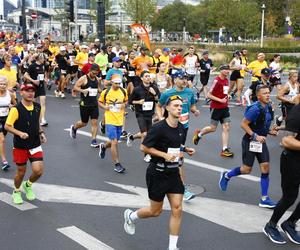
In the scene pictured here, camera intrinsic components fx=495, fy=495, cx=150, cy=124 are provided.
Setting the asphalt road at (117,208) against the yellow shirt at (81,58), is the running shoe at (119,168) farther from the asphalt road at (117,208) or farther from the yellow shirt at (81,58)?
the yellow shirt at (81,58)

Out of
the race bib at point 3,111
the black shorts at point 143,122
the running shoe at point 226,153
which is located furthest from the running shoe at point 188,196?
the race bib at point 3,111

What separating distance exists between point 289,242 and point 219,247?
811mm

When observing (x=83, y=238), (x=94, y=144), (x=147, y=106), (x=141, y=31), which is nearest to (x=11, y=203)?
(x=83, y=238)

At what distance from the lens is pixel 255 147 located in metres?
6.84

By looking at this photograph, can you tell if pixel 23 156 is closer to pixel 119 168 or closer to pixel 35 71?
pixel 119 168

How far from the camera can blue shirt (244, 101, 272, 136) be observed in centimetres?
679

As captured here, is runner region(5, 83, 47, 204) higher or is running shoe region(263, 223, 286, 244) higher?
runner region(5, 83, 47, 204)

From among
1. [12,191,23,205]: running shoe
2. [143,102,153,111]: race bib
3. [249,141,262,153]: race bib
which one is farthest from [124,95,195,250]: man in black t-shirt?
[143,102,153,111]: race bib

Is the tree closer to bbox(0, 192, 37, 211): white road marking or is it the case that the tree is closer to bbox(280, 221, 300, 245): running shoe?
bbox(0, 192, 37, 211): white road marking

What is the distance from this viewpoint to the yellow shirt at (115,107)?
Answer: 8852mm

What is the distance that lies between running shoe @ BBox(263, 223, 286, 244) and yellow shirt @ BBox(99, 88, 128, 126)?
3.91 m

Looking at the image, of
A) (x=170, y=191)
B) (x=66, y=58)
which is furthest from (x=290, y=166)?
(x=66, y=58)

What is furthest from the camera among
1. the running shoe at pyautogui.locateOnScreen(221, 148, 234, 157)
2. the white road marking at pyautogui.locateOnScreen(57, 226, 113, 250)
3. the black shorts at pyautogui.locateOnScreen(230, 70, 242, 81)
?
the black shorts at pyautogui.locateOnScreen(230, 70, 242, 81)

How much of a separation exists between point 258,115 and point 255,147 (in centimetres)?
44
